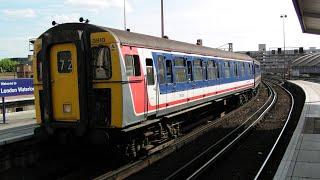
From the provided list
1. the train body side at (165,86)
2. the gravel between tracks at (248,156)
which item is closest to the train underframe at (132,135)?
the train body side at (165,86)

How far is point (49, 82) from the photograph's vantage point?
11.2 meters

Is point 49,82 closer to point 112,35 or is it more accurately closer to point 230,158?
point 112,35

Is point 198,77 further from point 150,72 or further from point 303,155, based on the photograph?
point 303,155

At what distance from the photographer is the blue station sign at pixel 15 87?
16.4 m

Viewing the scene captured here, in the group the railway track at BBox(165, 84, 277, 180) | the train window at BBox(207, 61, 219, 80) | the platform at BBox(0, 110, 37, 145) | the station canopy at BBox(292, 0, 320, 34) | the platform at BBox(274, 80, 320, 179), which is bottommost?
the railway track at BBox(165, 84, 277, 180)

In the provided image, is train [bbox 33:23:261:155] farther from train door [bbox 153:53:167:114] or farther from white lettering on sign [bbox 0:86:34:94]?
white lettering on sign [bbox 0:86:34:94]

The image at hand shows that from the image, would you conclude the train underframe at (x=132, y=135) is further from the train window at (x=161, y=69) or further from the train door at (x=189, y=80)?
the train window at (x=161, y=69)

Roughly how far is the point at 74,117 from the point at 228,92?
40.9 feet

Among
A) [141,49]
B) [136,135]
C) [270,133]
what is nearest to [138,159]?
[136,135]

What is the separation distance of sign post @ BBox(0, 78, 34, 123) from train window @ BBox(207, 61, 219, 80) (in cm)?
711

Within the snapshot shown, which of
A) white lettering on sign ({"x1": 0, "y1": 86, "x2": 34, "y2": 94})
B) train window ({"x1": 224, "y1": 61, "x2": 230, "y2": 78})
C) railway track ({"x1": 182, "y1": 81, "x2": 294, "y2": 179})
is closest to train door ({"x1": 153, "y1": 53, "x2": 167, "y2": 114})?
railway track ({"x1": 182, "y1": 81, "x2": 294, "y2": 179})

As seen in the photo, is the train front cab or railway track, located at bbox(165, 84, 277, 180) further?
the train front cab

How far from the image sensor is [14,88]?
1711 centimetres

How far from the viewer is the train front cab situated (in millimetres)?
10680
